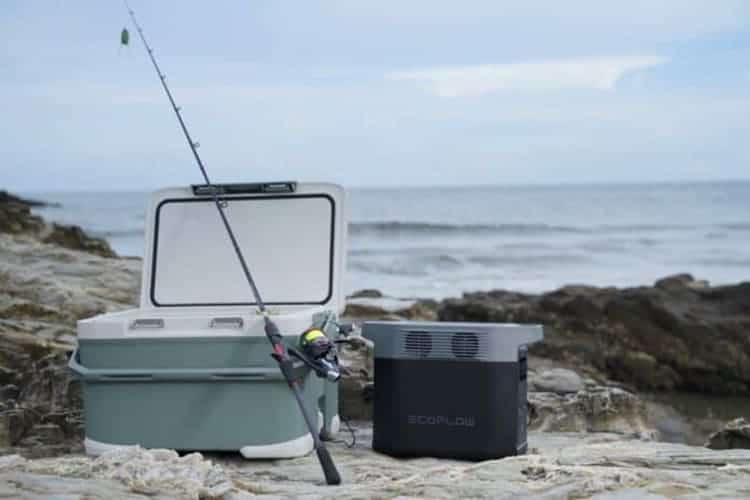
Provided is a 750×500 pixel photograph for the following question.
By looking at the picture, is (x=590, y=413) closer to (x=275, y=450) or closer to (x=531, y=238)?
(x=275, y=450)

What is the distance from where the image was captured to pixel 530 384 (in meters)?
7.23

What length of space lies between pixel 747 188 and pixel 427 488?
55737 mm

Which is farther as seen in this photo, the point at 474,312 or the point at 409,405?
the point at 474,312

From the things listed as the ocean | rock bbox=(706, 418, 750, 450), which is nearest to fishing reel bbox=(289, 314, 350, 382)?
rock bbox=(706, 418, 750, 450)

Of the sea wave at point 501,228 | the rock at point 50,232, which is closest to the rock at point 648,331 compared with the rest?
the rock at point 50,232

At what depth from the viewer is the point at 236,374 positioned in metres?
4.90

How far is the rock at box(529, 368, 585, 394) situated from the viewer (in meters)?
7.01

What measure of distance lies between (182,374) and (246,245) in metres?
0.91

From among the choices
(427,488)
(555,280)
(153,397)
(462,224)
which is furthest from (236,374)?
(462,224)

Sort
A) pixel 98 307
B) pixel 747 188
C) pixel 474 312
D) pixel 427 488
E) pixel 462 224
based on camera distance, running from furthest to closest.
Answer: pixel 747 188, pixel 462 224, pixel 474 312, pixel 98 307, pixel 427 488

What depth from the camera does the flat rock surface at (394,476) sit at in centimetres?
407

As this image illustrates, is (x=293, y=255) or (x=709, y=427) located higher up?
(x=293, y=255)

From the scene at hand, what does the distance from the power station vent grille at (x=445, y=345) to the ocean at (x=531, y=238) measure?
49.6 feet

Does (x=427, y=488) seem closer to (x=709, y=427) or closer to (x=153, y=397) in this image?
(x=153, y=397)
